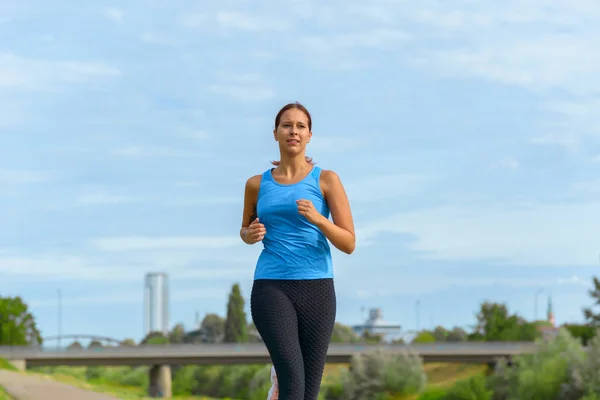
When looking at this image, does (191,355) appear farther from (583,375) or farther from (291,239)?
(291,239)

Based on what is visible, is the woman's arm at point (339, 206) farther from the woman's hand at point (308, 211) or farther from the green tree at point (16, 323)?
the green tree at point (16, 323)

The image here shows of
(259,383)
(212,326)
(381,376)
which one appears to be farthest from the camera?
(212,326)

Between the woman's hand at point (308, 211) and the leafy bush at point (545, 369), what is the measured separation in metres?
60.0

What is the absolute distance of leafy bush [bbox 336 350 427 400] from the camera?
76.1 m

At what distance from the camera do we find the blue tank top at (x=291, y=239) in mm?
5773

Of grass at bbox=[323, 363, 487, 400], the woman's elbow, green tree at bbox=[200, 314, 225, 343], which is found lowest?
grass at bbox=[323, 363, 487, 400]

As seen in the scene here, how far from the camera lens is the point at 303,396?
5.85 metres

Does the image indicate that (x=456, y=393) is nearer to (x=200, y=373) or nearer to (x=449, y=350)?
(x=449, y=350)

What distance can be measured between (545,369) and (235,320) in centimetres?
7906

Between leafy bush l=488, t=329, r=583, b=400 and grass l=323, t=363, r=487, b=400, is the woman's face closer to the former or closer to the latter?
leafy bush l=488, t=329, r=583, b=400

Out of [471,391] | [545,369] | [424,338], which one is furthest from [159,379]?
[424,338]

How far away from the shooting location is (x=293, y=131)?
590 cm

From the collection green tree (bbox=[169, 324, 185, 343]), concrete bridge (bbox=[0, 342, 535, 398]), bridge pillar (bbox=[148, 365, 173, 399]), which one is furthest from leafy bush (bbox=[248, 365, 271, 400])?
green tree (bbox=[169, 324, 185, 343])

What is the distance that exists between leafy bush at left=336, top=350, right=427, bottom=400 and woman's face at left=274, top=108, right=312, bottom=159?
7092 centimetres
